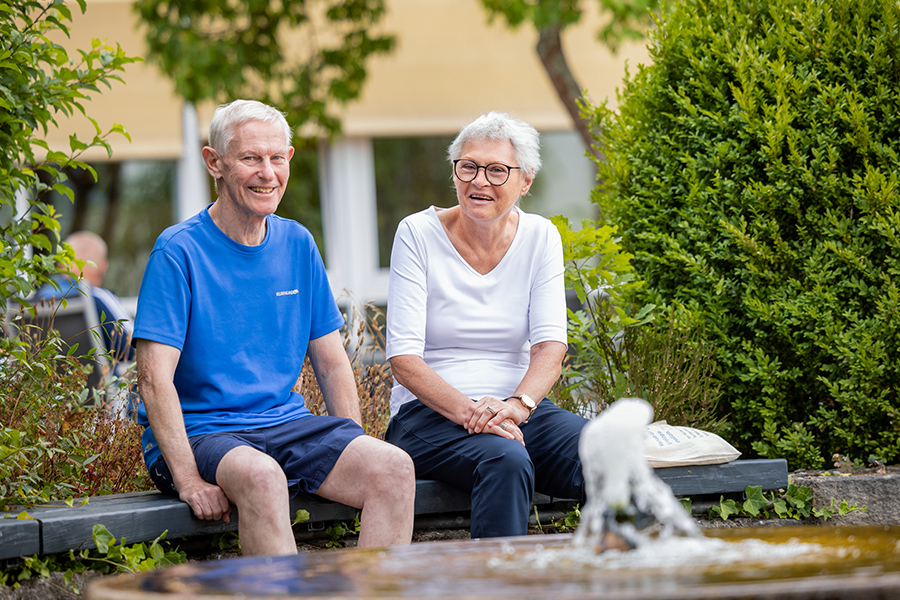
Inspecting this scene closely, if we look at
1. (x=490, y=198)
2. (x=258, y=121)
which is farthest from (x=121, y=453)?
(x=490, y=198)

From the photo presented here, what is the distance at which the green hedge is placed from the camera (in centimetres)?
388

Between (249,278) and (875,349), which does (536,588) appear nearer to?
(249,278)

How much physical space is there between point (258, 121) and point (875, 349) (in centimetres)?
250

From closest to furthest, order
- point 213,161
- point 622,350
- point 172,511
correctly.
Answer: point 172,511 → point 213,161 → point 622,350

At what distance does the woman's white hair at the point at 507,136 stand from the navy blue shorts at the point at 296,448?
1.12 meters

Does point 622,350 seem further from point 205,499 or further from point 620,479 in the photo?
point 620,479

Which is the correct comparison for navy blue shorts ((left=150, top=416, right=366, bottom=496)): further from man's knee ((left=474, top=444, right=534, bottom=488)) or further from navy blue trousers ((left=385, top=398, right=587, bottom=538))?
man's knee ((left=474, top=444, right=534, bottom=488))

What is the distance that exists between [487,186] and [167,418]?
1339 mm

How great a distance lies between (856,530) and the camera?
2.06 m

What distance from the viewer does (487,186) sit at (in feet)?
11.3

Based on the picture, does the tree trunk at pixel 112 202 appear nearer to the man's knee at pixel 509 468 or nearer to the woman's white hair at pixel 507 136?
the woman's white hair at pixel 507 136

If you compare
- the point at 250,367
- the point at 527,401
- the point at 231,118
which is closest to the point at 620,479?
the point at 527,401

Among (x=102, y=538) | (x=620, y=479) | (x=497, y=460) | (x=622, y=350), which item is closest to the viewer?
(x=620, y=479)

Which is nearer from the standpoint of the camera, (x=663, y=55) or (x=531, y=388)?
(x=531, y=388)
